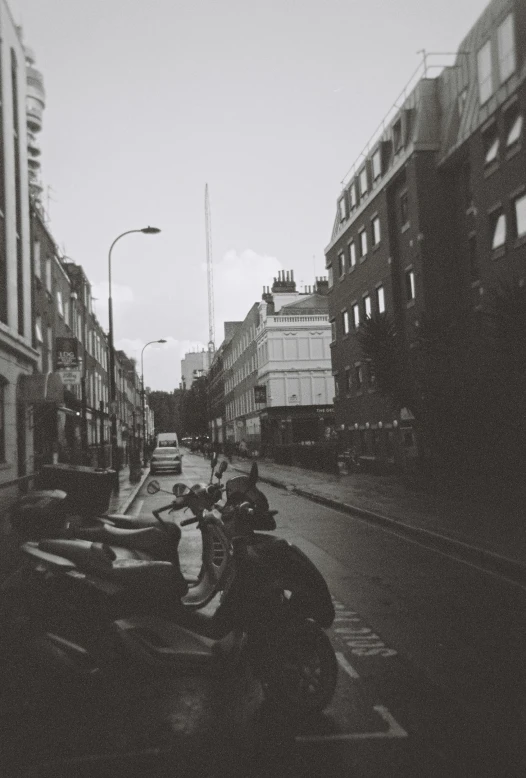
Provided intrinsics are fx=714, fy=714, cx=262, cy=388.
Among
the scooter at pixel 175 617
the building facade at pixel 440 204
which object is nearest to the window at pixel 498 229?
the building facade at pixel 440 204

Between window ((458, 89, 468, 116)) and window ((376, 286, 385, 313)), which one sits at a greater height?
window ((458, 89, 468, 116))

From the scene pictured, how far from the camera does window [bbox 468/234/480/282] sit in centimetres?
2609

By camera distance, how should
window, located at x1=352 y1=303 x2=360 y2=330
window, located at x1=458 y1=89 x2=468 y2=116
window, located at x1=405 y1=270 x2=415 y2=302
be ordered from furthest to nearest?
window, located at x1=352 y1=303 x2=360 y2=330 → window, located at x1=405 y1=270 x2=415 y2=302 → window, located at x1=458 y1=89 x2=468 y2=116

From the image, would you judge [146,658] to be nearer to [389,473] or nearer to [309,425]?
[389,473]

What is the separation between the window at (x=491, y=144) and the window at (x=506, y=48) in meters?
1.63

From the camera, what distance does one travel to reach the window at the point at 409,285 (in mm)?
29766

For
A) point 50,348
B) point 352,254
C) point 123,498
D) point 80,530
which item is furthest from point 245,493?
point 352,254

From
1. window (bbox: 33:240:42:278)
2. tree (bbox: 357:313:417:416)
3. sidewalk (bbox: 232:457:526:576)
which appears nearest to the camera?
sidewalk (bbox: 232:457:526:576)

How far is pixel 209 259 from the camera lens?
16900 cm

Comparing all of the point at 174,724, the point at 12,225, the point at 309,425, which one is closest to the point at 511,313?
the point at 174,724

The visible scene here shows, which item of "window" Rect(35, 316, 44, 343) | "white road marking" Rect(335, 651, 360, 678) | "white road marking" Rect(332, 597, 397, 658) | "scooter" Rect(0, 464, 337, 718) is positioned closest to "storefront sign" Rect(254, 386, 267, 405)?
"window" Rect(35, 316, 44, 343)

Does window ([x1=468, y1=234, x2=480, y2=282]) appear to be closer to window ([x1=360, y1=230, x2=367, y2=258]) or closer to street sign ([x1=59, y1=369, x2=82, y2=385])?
window ([x1=360, y1=230, x2=367, y2=258])

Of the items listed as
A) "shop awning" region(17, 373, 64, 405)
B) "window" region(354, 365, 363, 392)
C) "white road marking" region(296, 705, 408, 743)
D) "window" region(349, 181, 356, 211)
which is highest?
"window" region(349, 181, 356, 211)

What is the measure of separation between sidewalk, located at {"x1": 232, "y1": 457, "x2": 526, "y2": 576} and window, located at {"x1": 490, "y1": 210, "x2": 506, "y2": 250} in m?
8.71
